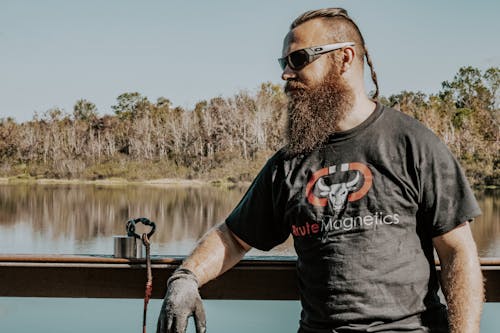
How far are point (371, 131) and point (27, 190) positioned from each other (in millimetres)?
46181

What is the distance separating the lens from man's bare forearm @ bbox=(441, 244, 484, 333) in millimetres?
1444

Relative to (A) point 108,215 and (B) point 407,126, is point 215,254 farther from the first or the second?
(A) point 108,215

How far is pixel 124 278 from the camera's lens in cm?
179

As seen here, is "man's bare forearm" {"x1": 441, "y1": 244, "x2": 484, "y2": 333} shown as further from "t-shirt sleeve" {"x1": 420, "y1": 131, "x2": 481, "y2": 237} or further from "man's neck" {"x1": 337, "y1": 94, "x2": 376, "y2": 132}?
"man's neck" {"x1": 337, "y1": 94, "x2": 376, "y2": 132}

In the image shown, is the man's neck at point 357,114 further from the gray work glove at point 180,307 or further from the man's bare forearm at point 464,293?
the gray work glove at point 180,307

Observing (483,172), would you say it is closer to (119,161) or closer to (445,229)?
(119,161)

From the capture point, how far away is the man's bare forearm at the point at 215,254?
5.49ft

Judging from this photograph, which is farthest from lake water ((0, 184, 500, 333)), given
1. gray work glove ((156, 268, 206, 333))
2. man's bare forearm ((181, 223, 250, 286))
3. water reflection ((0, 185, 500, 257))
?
gray work glove ((156, 268, 206, 333))

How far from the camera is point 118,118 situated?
49.9 meters

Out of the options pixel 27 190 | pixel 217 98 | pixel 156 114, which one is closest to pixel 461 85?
pixel 217 98

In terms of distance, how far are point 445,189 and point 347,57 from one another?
37 cm

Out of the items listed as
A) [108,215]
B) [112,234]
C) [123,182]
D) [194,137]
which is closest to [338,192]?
[112,234]

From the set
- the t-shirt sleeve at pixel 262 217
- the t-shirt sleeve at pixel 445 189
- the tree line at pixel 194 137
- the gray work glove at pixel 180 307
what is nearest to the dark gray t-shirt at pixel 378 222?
the t-shirt sleeve at pixel 445 189

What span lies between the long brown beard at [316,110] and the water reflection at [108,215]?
37.1ft
